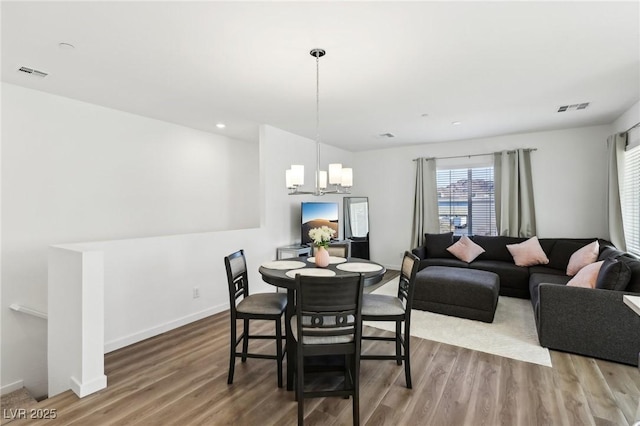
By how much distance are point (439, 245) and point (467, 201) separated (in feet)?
3.81

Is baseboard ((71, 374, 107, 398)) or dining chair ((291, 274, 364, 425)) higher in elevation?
dining chair ((291, 274, 364, 425))

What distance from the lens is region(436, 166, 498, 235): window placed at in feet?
19.0

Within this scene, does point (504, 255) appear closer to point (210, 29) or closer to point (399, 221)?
point (399, 221)

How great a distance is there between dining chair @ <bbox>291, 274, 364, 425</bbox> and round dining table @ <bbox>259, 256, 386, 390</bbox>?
0.33 m

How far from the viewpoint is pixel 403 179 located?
6.61m

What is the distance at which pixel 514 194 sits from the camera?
5406 mm

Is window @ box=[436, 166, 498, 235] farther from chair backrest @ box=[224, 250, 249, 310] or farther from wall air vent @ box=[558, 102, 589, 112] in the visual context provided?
chair backrest @ box=[224, 250, 249, 310]

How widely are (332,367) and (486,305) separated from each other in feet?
7.24

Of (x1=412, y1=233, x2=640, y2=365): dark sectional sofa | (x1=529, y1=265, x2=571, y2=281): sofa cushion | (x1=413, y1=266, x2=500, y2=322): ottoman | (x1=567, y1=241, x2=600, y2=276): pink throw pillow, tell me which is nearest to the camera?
(x1=412, y1=233, x2=640, y2=365): dark sectional sofa

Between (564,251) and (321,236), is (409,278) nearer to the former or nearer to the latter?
(321,236)

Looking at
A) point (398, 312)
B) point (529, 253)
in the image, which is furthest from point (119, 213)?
point (529, 253)

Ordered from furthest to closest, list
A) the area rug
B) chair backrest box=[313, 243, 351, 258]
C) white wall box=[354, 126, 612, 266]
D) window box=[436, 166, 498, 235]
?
window box=[436, 166, 498, 235] → white wall box=[354, 126, 612, 266] → chair backrest box=[313, 243, 351, 258] → the area rug

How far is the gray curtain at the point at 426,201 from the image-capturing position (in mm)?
6219

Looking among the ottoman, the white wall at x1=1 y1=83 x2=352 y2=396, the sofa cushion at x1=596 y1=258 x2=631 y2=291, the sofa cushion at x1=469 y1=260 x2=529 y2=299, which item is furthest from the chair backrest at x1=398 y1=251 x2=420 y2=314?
the sofa cushion at x1=469 y1=260 x2=529 y2=299
